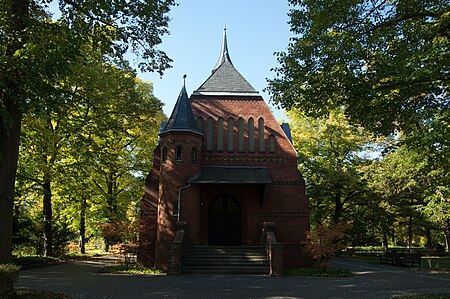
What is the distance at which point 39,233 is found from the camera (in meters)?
24.2

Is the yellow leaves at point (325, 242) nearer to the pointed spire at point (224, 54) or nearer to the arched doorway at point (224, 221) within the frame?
the arched doorway at point (224, 221)

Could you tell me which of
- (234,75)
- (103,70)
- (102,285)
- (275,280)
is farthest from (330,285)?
(234,75)

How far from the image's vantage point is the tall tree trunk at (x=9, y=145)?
30.9 feet

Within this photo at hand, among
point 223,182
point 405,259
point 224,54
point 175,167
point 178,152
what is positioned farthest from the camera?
point 224,54

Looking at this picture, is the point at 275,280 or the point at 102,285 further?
the point at 275,280

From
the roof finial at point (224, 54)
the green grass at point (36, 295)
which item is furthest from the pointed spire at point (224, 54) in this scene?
the green grass at point (36, 295)

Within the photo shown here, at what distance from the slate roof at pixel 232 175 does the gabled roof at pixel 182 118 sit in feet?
7.60

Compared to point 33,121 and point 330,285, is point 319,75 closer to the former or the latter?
point 330,285

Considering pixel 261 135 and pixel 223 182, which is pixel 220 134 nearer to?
pixel 261 135

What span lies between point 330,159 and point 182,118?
14.1 m

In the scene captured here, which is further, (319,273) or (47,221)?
(47,221)

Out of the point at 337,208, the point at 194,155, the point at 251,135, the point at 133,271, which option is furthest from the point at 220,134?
the point at 337,208

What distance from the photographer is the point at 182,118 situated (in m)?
20.7

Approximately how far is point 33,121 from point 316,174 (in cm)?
2054
